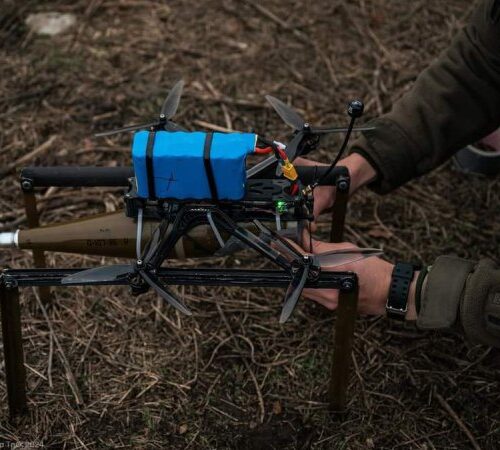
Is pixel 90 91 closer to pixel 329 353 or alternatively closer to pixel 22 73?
pixel 22 73

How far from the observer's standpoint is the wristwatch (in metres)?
2.50

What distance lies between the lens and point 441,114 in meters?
3.14

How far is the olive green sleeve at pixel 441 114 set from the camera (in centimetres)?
310

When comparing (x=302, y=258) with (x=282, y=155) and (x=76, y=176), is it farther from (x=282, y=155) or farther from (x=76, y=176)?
(x=76, y=176)

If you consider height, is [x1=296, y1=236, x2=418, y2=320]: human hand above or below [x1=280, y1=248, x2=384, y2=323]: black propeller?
below

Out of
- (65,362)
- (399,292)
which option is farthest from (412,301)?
(65,362)

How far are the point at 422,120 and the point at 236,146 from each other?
1305 millimetres

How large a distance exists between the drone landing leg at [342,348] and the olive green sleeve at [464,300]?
26 centimetres

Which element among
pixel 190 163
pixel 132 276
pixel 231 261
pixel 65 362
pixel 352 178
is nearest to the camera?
pixel 190 163

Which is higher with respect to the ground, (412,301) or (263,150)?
(263,150)

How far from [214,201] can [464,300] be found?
0.93 metres

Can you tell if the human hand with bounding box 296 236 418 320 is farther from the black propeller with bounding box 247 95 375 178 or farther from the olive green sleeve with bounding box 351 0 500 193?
the olive green sleeve with bounding box 351 0 500 193

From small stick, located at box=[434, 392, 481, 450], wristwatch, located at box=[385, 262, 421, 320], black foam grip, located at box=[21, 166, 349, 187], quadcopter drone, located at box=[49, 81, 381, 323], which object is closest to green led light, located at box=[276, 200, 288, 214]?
quadcopter drone, located at box=[49, 81, 381, 323]

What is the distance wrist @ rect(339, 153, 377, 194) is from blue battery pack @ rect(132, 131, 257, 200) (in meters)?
0.94
